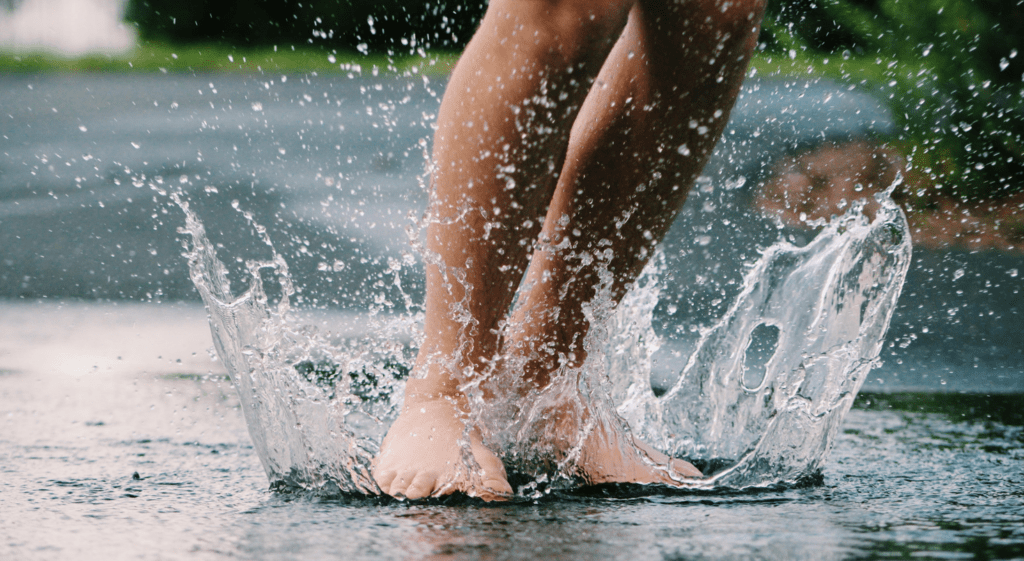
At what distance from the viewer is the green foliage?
213 inches

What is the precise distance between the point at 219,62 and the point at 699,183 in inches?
343

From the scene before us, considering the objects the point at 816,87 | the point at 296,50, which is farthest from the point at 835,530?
the point at 296,50

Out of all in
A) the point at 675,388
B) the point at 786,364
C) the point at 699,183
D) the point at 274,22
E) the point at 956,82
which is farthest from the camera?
the point at 274,22

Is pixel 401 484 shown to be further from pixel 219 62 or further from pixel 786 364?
pixel 219 62

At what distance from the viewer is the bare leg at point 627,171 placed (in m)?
1.58

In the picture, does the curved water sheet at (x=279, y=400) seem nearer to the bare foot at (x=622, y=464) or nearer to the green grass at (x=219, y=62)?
the bare foot at (x=622, y=464)

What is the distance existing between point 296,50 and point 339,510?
50.1 feet

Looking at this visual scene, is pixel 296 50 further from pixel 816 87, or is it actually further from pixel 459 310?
pixel 459 310

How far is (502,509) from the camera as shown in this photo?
137 centimetres

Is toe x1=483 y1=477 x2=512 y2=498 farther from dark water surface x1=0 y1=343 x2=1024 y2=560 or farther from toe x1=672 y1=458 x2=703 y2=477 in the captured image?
toe x1=672 y1=458 x2=703 y2=477

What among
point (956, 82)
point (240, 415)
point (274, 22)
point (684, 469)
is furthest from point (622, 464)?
point (274, 22)

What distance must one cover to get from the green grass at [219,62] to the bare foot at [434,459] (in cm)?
1023

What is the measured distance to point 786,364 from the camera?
1.86m

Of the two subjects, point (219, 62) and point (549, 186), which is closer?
point (549, 186)
